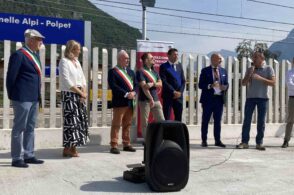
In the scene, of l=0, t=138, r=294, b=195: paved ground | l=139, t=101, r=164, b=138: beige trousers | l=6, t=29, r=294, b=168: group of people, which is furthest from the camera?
l=139, t=101, r=164, b=138: beige trousers

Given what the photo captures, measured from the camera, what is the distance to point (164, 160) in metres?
5.22

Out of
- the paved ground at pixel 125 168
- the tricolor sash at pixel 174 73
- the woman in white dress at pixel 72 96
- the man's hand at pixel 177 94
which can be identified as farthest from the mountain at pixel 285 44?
the woman in white dress at pixel 72 96

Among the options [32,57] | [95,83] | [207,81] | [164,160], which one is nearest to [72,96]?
[32,57]

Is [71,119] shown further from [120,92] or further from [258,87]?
[258,87]

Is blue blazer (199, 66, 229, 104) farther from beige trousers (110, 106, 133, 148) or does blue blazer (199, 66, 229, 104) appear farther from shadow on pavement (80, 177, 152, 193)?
shadow on pavement (80, 177, 152, 193)

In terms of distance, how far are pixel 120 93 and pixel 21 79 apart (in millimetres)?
1962

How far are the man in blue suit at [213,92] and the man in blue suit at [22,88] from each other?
358 cm

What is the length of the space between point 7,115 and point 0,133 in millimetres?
339

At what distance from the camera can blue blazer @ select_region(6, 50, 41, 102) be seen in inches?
251

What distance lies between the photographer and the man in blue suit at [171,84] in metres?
8.45

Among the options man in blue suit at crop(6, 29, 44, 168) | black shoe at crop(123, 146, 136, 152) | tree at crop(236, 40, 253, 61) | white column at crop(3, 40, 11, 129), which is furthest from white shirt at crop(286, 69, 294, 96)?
tree at crop(236, 40, 253, 61)

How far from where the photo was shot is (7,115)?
8234 mm

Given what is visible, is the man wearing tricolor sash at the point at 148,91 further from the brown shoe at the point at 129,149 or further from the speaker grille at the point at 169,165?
the speaker grille at the point at 169,165

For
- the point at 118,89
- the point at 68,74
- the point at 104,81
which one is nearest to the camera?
the point at 68,74
